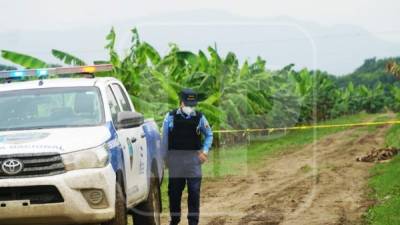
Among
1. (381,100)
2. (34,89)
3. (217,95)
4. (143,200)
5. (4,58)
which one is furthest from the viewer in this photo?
(381,100)

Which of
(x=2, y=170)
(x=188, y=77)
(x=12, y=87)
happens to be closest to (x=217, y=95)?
(x=188, y=77)

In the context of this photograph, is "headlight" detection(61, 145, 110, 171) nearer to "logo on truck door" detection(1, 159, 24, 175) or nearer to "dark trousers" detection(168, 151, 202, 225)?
"logo on truck door" detection(1, 159, 24, 175)

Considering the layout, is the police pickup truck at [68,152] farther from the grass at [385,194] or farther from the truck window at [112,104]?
the grass at [385,194]

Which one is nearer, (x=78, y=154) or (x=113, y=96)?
(x=78, y=154)

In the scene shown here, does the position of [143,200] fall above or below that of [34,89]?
below

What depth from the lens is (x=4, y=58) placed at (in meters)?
18.1

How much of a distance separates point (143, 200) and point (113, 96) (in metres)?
1.31

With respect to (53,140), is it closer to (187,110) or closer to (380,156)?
(187,110)

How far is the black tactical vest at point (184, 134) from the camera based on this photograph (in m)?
10.0

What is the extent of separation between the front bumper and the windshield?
0.92 metres

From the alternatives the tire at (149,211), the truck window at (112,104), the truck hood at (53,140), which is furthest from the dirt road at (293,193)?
the truck hood at (53,140)

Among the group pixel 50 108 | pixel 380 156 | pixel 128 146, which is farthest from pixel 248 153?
pixel 50 108

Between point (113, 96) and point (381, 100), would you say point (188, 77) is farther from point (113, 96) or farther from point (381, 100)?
point (381, 100)

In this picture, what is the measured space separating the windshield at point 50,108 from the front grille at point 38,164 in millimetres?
841
